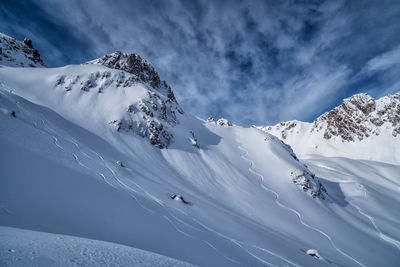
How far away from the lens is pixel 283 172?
26672 millimetres

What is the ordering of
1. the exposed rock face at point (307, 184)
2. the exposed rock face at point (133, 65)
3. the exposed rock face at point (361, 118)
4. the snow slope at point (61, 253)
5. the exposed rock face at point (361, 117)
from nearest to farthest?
the snow slope at point (61, 253) < the exposed rock face at point (307, 184) < the exposed rock face at point (133, 65) < the exposed rock face at point (361, 118) < the exposed rock face at point (361, 117)

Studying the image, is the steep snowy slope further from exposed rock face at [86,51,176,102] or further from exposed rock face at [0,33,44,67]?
exposed rock face at [0,33,44,67]

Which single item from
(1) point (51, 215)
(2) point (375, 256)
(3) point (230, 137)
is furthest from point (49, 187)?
(3) point (230, 137)

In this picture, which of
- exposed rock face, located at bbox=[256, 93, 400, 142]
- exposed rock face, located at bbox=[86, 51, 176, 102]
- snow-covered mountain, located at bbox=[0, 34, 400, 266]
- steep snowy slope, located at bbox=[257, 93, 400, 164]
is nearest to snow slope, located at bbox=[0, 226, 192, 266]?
snow-covered mountain, located at bbox=[0, 34, 400, 266]

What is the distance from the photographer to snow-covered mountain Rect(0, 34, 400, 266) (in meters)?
4.91

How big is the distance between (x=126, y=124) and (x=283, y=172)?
2571 centimetres

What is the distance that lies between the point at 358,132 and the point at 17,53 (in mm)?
153178

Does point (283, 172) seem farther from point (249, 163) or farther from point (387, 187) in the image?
point (387, 187)

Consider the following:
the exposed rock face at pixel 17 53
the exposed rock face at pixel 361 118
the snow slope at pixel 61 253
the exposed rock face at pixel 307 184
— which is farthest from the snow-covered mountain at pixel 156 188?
the exposed rock face at pixel 361 118

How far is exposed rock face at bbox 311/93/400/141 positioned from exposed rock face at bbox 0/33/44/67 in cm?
13997

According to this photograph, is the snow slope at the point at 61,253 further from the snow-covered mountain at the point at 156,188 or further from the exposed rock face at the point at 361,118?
the exposed rock face at the point at 361,118

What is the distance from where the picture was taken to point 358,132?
8462cm

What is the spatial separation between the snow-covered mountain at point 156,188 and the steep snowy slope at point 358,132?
118 ft

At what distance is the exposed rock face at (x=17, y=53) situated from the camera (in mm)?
54000
